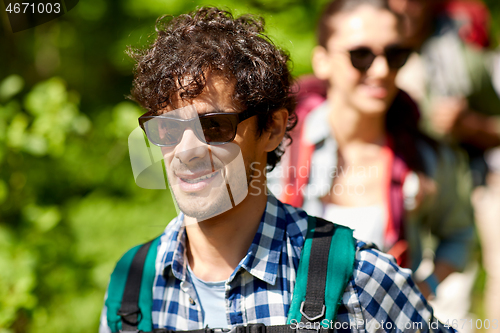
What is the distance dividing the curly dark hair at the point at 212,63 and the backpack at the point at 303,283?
413 mm

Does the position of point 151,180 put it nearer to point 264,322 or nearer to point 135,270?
point 135,270

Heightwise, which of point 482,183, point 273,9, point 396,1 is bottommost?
point 482,183

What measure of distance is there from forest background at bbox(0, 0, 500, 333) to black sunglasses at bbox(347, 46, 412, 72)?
410 millimetres

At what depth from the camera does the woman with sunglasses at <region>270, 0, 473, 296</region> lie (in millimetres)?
2066

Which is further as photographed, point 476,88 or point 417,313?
point 476,88

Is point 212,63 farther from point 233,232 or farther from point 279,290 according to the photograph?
point 279,290

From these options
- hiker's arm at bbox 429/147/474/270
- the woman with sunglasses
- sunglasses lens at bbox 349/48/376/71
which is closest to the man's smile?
the woman with sunglasses

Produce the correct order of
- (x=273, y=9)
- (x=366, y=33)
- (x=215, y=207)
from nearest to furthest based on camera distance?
(x=215, y=207) → (x=366, y=33) → (x=273, y=9)

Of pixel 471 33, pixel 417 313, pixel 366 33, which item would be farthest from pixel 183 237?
pixel 471 33

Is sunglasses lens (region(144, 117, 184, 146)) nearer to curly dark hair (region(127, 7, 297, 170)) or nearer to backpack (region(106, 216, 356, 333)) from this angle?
curly dark hair (region(127, 7, 297, 170))

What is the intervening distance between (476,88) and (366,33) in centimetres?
120

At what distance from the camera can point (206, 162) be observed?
1.14 meters

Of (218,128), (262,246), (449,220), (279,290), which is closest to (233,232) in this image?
(262,246)

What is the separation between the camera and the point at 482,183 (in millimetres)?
2686
